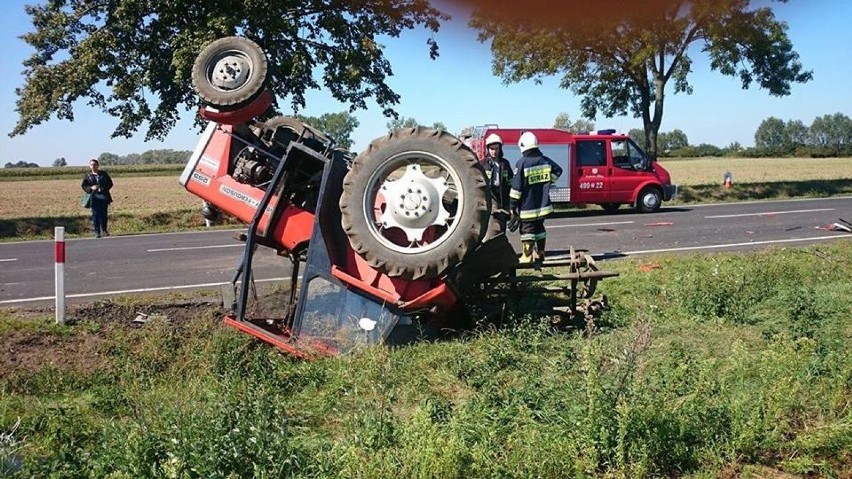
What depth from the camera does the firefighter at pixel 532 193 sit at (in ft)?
28.6

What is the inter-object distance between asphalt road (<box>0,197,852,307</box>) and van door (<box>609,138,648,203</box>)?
73 centimetres

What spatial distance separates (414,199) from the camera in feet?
18.1

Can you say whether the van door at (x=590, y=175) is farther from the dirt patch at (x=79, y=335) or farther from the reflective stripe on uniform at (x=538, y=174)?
the dirt patch at (x=79, y=335)

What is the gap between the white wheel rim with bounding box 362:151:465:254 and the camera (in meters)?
5.51

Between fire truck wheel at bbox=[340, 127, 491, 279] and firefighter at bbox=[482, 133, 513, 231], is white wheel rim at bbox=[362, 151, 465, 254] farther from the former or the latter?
firefighter at bbox=[482, 133, 513, 231]

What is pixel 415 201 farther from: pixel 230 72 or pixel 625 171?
pixel 625 171

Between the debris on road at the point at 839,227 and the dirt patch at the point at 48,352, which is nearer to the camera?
the dirt patch at the point at 48,352

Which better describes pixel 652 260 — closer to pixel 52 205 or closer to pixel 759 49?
pixel 759 49

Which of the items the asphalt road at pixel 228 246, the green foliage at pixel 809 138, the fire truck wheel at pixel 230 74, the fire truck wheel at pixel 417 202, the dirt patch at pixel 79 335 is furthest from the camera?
the green foliage at pixel 809 138

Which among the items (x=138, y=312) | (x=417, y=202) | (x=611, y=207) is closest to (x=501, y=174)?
(x=138, y=312)

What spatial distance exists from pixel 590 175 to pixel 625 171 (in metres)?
1.01

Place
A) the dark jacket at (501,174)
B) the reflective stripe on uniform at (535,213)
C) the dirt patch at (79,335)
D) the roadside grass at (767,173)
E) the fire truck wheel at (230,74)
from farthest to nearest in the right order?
the roadside grass at (767,173), the dark jacket at (501,174), the reflective stripe on uniform at (535,213), the dirt patch at (79,335), the fire truck wheel at (230,74)

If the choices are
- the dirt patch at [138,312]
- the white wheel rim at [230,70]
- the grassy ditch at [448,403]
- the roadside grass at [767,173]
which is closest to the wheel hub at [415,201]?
the grassy ditch at [448,403]

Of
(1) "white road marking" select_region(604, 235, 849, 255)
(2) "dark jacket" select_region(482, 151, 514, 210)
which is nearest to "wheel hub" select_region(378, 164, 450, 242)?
(2) "dark jacket" select_region(482, 151, 514, 210)
